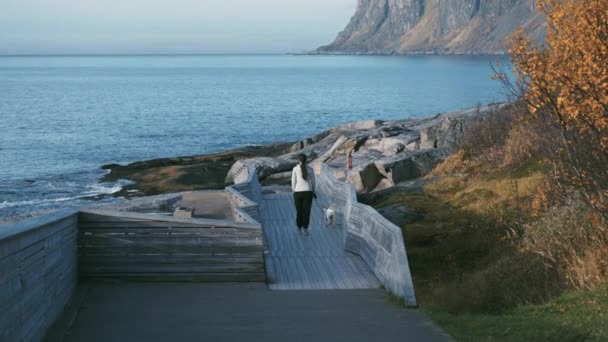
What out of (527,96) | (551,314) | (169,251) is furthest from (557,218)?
(169,251)

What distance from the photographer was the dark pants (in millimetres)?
14891

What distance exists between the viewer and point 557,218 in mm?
11836

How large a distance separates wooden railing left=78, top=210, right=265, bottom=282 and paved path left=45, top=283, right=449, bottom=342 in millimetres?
203

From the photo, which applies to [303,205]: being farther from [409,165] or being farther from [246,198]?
[409,165]

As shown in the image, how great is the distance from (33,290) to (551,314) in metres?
5.03

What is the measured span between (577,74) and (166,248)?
538cm

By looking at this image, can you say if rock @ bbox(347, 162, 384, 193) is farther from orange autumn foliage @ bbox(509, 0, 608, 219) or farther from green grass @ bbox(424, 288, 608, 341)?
green grass @ bbox(424, 288, 608, 341)

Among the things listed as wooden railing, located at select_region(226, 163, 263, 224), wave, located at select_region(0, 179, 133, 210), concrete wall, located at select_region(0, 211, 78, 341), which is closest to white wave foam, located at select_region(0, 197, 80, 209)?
wave, located at select_region(0, 179, 133, 210)

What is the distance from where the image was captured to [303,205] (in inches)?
592

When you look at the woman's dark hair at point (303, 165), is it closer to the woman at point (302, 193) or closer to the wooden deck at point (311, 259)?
the woman at point (302, 193)

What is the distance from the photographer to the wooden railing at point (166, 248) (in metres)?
10.4

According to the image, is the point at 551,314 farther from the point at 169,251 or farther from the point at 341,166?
the point at 341,166

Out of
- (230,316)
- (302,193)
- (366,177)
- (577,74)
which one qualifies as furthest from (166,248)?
(366,177)

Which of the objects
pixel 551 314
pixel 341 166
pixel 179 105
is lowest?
pixel 179 105
